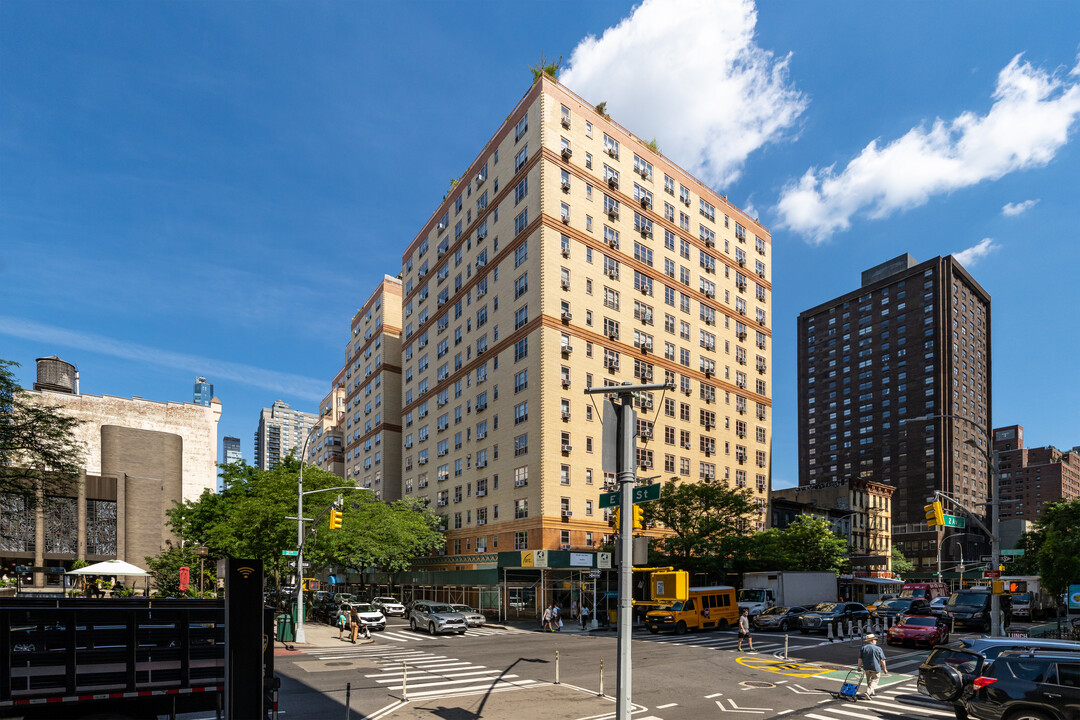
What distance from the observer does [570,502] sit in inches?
2212

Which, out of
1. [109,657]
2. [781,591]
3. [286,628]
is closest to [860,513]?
[781,591]

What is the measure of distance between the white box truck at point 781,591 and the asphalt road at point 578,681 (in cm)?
1131

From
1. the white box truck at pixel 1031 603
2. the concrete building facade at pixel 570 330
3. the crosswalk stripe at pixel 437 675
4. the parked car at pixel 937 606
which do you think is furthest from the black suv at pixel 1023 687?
the white box truck at pixel 1031 603

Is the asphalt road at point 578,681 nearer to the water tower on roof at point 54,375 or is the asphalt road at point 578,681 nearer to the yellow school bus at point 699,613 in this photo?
the yellow school bus at point 699,613

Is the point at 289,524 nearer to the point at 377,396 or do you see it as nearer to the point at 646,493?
the point at 646,493

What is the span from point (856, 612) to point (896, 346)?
117 metres

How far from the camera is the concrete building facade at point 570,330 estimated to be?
57.4 meters

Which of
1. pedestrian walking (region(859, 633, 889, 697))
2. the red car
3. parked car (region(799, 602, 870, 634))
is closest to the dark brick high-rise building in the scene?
parked car (region(799, 602, 870, 634))

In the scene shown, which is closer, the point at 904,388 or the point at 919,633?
the point at 919,633

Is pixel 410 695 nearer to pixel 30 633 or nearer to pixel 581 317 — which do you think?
pixel 30 633

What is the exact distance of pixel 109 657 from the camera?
1137 centimetres

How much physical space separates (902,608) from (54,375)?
256 feet

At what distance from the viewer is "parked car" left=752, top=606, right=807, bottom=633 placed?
4091 cm

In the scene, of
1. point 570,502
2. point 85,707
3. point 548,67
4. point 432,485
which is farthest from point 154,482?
point 85,707
